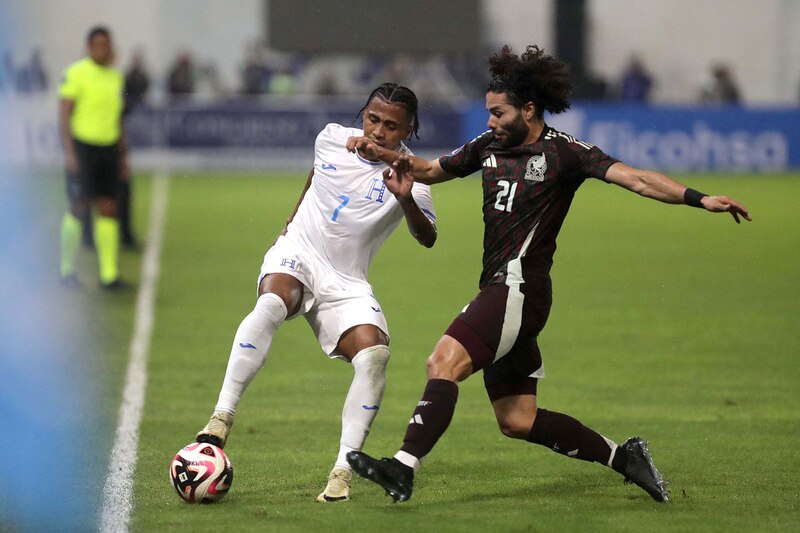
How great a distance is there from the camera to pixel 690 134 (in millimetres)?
26734

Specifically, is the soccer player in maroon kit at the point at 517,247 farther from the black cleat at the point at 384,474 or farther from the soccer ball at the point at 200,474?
the soccer ball at the point at 200,474

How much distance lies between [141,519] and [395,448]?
1887 millimetres

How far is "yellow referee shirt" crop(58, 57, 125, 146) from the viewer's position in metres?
A: 13.2

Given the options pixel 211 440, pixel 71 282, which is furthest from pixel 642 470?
pixel 71 282

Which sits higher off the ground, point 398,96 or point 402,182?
point 398,96

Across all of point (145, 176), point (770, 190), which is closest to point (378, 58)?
point (145, 176)

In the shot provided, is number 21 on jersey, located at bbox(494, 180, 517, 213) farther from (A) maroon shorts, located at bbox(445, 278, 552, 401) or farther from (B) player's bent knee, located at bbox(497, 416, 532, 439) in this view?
(B) player's bent knee, located at bbox(497, 416, 532, 439)

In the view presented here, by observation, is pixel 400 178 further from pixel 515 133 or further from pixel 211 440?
pixel 211 440

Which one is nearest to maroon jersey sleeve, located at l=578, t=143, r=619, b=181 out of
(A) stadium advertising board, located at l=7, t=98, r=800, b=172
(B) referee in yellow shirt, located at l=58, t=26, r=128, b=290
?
(B) referee in yellow shirt, located at l=58, t=26, r=128, b=290

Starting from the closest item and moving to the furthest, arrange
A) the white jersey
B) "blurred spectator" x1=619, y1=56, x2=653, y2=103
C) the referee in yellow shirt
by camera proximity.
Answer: the white jersey, the referee in yellow shirt, "blurred spectator" x1=619, y1=56, x2=653, y2=103

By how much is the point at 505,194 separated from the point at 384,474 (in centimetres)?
134

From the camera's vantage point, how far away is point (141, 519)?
5.54 meters

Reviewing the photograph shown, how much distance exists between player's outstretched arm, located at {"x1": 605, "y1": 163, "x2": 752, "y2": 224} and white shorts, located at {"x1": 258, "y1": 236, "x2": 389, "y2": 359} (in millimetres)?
1390

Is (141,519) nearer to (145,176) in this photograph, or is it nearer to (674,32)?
(145,176)
